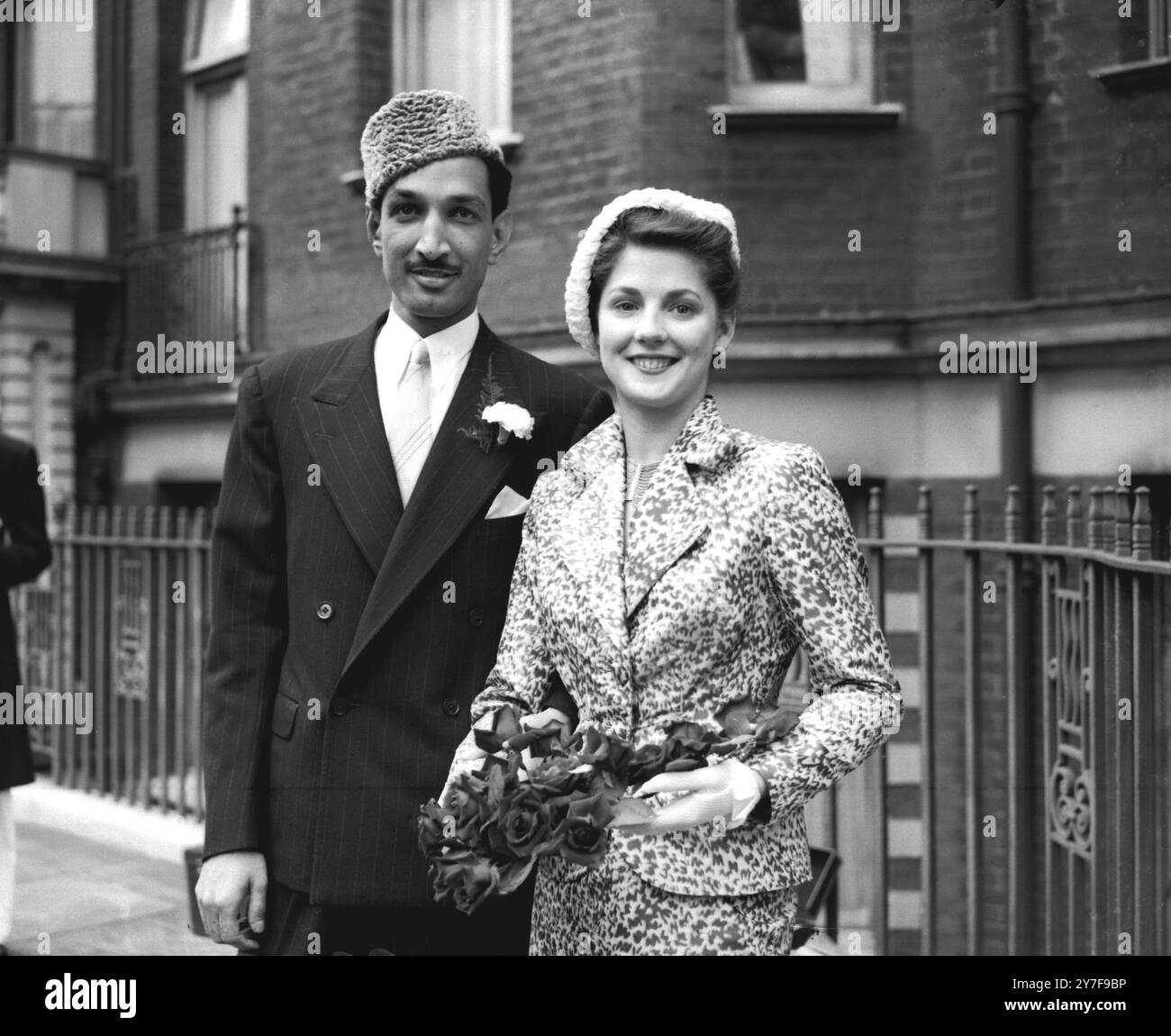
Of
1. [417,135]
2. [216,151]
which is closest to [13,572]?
[417,135]

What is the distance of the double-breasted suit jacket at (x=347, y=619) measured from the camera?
8.45 ft

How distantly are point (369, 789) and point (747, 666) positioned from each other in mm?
796

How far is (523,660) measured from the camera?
92.5 inches

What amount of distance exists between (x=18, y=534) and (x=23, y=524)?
1.8 inches

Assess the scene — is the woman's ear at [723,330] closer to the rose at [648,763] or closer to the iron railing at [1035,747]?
the rose at [648,763]

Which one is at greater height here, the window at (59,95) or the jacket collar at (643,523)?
the window at (59,95)

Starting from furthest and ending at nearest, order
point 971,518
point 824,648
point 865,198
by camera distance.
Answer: point 865,198
point 971,518
point 824,648

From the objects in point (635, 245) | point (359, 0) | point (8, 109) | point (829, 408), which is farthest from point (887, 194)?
point (8, 109)

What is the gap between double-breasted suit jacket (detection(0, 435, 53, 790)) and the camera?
528 cm

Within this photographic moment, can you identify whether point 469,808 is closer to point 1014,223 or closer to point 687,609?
point 687,609

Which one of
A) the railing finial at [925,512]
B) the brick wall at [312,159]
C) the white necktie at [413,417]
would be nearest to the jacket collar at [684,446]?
the white necktie at [413,417]

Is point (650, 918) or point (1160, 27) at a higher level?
point (1160, 27)

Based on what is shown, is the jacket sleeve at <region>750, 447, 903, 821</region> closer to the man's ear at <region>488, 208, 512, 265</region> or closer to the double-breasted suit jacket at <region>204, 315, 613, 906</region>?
the double-breasted suit jacket at <region>204, 315, 613, 906</region>

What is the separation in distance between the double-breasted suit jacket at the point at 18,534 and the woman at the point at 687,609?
3552 millimetres
